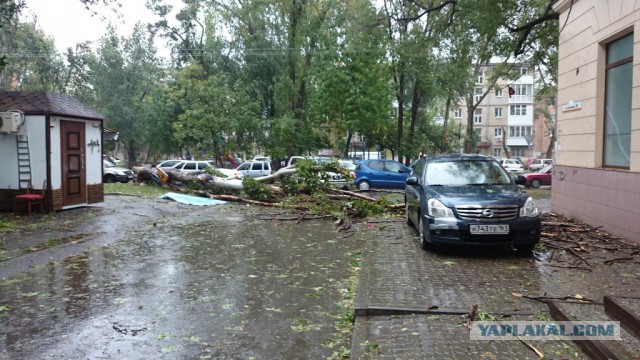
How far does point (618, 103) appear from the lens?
8.97 m

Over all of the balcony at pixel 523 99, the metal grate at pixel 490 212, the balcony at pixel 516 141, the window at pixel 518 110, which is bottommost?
the metal grate at pixel 490 212

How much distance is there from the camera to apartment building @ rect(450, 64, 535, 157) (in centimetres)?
6619

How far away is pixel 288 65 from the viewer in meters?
30.4

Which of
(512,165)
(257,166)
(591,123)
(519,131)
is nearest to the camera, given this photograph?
(591,123)

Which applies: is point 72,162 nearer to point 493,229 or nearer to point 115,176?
point 493,229

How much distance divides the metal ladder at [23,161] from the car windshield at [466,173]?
968 centimetres

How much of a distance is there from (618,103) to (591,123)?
0.80m

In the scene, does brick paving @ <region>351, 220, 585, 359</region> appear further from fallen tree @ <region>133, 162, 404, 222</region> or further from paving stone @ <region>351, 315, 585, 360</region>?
fallen tree @ <region>133, 162, 404, 222</region>

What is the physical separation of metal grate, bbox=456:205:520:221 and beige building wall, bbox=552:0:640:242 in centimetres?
240

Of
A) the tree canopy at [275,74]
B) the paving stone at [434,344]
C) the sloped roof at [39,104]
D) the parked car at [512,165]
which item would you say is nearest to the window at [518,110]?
the parked car at [512,165]

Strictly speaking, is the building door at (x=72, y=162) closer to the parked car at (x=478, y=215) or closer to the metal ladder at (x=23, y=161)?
the metal ladder at (x=23, y=161)

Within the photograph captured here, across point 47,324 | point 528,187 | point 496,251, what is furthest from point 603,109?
point 528,187

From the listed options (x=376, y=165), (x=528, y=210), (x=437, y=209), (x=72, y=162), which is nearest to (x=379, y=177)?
(x=376, y=165)

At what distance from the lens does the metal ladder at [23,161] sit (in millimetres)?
11547
